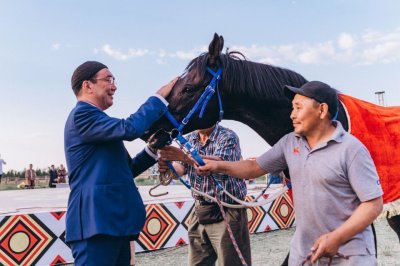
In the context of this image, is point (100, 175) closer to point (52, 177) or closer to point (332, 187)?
point (332, 187)

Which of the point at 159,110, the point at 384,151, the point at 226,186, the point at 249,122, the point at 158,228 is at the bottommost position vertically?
the point at 158,228

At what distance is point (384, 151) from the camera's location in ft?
9.20

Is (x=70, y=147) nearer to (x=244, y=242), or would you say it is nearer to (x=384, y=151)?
(x=244, y=242)

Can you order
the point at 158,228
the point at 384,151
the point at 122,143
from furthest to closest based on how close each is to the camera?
1. the point at 158,228
2. the point at 384,151
3. the point at 122,143

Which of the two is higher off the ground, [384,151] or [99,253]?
[384,151]

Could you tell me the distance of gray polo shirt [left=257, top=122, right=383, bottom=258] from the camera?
180 centimetres

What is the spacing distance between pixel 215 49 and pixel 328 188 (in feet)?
4.13

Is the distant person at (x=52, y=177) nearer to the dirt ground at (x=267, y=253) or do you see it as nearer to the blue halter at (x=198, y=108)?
the dirt ground at (x=267, y=253)

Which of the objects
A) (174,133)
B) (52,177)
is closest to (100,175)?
(174,133)

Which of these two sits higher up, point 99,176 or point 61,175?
point 99,176

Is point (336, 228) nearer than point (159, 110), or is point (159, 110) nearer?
point (336, 228)

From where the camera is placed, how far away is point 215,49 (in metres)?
2.70

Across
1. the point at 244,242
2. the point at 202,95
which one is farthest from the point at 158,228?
the point at 202,95

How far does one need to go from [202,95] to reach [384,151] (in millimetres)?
1334
